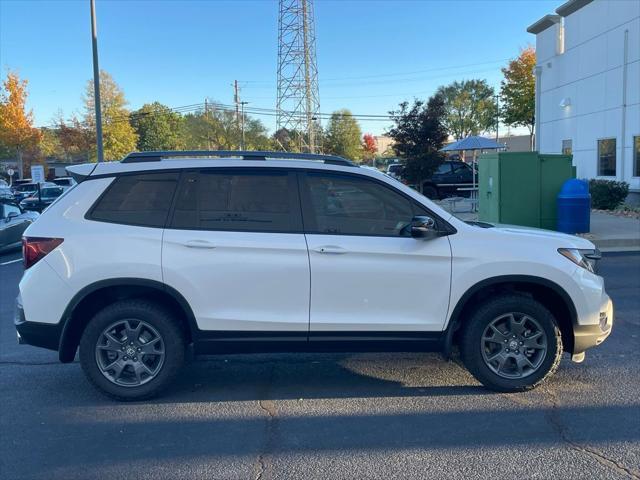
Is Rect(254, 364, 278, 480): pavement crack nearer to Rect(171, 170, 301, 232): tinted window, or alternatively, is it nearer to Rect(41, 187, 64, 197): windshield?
Rect(171, 170, 301, 232): tinted window

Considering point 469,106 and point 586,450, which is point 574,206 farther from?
point 469,106

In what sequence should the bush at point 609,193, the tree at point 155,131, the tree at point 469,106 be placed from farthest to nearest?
the tree at point 155,131, the tree at point 469,106, the bush at point 609,193

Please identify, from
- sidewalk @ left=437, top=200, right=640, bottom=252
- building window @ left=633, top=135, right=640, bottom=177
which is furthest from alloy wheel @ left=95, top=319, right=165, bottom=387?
building window @ left=633, top=135, right=640, bottom=177

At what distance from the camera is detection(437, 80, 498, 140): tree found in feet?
215

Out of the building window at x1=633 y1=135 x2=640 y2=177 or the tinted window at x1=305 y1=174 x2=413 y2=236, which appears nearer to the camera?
the tinted window at x1=305 y1=174 x2=413 y2=236

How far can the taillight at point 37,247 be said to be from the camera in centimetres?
445

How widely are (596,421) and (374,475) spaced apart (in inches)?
69.9

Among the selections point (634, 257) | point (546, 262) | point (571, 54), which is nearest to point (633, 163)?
point (571, 54)

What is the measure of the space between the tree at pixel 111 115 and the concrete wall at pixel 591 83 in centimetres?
3047

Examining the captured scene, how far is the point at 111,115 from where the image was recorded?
4431 centimetres

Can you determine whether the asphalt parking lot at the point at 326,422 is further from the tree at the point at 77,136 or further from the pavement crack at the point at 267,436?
the tree at the point at 77,136

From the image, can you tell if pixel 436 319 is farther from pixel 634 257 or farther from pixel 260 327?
pixel 634 257

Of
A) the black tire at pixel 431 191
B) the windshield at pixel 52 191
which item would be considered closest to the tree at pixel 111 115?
the windshield at pixel 52 191

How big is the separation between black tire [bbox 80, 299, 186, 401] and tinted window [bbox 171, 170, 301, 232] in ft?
2.32
